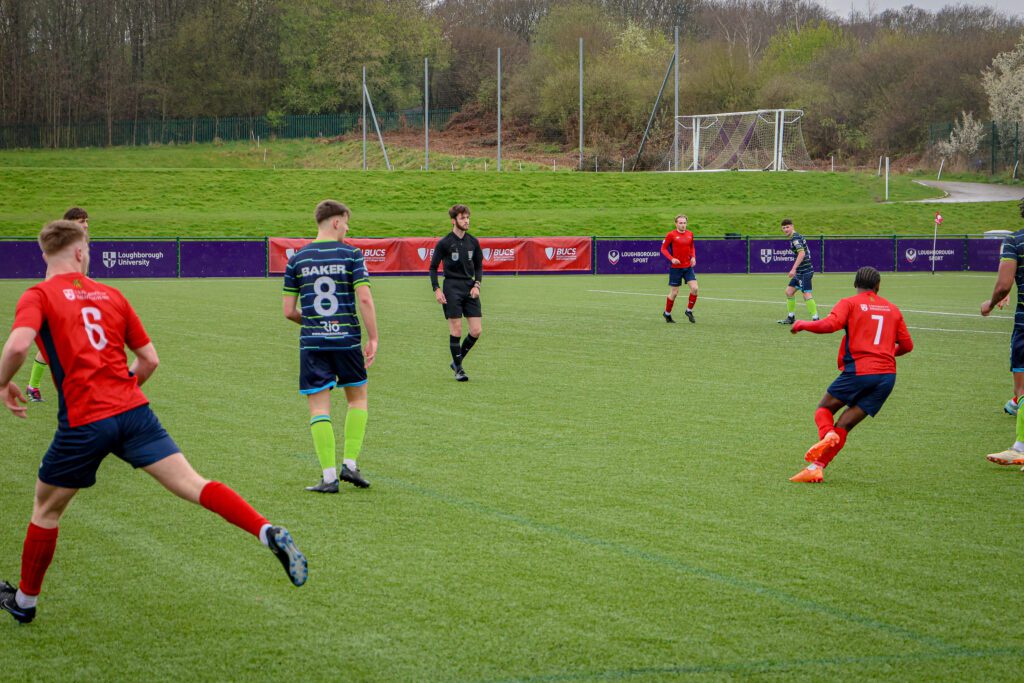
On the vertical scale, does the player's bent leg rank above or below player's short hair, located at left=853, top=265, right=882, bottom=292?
below

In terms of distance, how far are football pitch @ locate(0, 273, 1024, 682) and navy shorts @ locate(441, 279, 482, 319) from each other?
852 mm

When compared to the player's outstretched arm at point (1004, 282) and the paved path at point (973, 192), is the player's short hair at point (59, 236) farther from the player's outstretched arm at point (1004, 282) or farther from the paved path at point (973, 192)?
the paved path at point (973, 192)

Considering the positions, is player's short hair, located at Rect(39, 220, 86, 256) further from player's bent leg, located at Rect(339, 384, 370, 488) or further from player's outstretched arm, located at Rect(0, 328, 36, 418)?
player's bent leg, located at Rect(339, 384, 370, 488)

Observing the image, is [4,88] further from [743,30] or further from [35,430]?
[35,430]

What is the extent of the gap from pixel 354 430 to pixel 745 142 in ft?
176

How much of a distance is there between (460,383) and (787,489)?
6.08 m

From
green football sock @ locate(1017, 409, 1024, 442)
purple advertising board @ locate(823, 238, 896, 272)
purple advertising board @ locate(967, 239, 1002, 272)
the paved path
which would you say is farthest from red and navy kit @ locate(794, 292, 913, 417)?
the paved path

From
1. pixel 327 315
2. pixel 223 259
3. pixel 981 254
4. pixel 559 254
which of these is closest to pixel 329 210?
pixel 327 315

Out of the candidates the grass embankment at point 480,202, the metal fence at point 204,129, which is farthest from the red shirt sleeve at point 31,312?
the metal fence at point 204,129

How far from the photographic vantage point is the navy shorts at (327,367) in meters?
7.55

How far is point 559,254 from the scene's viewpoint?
40.3m

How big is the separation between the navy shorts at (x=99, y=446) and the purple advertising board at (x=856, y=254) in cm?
3925

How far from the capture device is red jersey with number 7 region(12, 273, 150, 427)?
15.7 ft

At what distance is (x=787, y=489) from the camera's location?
7.75 m
